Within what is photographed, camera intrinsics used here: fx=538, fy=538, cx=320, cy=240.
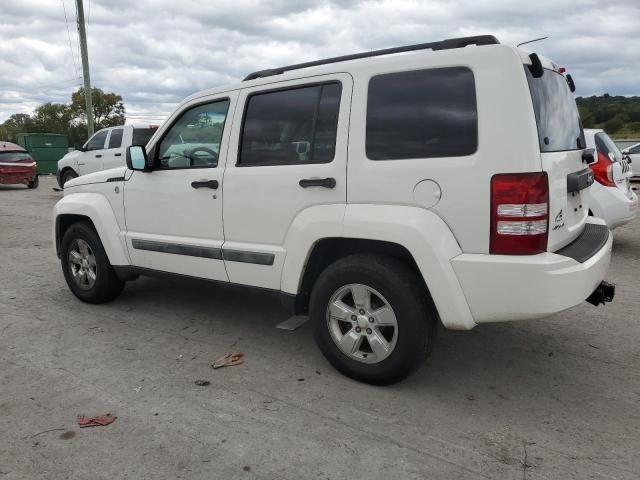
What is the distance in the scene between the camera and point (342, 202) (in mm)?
3293

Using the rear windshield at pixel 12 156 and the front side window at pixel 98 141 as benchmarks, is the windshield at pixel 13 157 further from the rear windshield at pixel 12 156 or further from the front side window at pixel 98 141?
the front side window at pixel 98 141

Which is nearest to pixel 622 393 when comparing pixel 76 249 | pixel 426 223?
pixel 426 223

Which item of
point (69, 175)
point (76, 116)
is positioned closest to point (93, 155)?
point (69, 175)

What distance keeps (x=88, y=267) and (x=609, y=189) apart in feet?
19.5

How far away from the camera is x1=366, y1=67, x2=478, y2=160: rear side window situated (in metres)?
2.90

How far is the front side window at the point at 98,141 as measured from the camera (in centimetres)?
1404

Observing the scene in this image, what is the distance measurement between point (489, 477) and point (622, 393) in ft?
4.35

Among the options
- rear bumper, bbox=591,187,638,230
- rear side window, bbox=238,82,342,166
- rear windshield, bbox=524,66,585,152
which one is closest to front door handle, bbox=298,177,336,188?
rear side window, bbox=238,82,342,166

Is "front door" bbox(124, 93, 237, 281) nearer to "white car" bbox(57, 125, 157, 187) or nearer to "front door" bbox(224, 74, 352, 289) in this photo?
"front door" bbox(224, 74, 352, 289)

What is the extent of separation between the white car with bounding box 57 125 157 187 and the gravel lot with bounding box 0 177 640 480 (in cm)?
900

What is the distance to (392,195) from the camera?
3.10 meters

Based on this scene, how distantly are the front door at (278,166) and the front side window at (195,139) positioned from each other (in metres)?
0.22

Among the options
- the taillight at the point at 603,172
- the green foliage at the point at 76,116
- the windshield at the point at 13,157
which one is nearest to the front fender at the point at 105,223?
the taillight at the point at 603,172

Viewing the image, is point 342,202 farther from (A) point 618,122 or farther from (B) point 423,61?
(A) point 618,122
